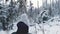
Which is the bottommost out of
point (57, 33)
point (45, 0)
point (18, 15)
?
point (57, 33)

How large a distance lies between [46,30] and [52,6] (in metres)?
0.33

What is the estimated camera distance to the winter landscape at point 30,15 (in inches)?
67.6

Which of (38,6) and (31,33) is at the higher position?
(38,6)

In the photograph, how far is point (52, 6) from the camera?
1.75 meters

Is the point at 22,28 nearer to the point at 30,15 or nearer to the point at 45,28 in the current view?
the point at 30,15

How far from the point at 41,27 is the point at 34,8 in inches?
10.6

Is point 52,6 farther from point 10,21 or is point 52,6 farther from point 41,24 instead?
point 10,21

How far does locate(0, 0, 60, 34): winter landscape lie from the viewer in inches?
67.6

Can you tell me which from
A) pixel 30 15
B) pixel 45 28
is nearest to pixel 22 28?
pixel 30 15

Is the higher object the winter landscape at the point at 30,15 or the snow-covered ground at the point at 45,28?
the winter landscape at the point at 30,15

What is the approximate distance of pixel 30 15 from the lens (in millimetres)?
1732

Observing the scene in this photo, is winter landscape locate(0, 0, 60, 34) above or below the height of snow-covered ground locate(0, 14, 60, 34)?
above

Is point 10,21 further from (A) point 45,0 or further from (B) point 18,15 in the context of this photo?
(A) point 45,0

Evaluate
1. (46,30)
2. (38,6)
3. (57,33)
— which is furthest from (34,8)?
(57,33)
